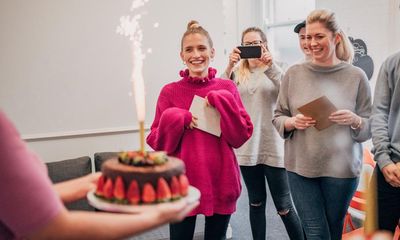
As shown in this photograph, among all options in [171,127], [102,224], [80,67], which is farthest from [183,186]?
[80,67]

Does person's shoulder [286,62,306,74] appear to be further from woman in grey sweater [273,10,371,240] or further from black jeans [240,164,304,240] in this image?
black jeans [240,164,304,240]

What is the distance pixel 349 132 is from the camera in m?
1.99

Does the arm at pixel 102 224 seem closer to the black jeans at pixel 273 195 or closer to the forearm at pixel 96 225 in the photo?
the forearm at pixel 96 225

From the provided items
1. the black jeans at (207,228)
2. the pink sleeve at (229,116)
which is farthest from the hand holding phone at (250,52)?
the black jeans at (207,228)

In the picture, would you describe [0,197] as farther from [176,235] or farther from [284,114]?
[284,114]

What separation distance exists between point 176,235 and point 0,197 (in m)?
1.32

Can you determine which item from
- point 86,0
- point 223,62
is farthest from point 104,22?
point 223,62

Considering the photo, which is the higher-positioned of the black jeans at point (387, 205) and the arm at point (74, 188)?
the arm at point (74, 188)

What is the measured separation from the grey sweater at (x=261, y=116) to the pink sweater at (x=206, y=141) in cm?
46

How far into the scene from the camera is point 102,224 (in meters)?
0.89

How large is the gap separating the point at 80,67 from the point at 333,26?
1.81 metres

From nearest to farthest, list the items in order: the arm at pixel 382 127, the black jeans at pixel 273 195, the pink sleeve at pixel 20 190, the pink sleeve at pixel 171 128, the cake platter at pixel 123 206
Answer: the pink sleeve at pixel 20 190 → the cake platter at pixel 123 206 → the arm at pixel 382 127 → the pink sleeve at pixel 171 128 → the black jeans at pixel 273 195

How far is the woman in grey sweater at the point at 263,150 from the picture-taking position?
249 cm

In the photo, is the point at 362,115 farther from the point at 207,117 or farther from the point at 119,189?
the point at 119,189
